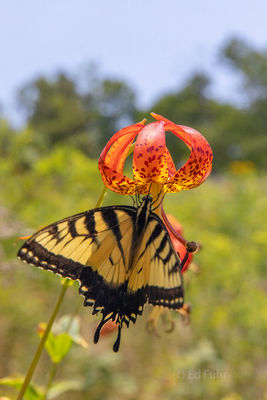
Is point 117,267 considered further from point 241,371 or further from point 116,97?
point 116,97

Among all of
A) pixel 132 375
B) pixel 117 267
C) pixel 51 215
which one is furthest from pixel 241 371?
pixel 117 267

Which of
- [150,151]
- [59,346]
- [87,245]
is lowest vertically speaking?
[59,346]

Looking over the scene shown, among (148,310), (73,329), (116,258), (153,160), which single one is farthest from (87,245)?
(148,310)

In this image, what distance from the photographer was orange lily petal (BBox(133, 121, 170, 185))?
61 centimetres

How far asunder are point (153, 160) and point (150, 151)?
0.03m

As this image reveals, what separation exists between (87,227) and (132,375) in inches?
85.7

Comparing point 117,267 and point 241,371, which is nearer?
point 117,267

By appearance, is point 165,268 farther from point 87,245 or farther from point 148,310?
point 148,310

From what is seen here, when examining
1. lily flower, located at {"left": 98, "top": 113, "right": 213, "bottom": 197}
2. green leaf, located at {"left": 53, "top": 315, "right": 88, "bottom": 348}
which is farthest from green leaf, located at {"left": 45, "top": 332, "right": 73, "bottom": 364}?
lily flower, located at {"left": 98, "top": 113, "right": 213, "bottom": 197}

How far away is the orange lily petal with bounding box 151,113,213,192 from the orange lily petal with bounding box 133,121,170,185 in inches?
1.1

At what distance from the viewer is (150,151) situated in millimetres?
629

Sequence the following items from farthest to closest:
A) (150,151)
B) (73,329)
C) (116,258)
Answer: (73,329)
(116,258)
(150,151)

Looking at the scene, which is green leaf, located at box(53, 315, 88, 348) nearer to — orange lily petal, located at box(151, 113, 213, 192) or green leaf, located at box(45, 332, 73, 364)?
green leaf, located at box(45, 332, 73, 364)

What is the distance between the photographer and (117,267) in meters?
0.74
